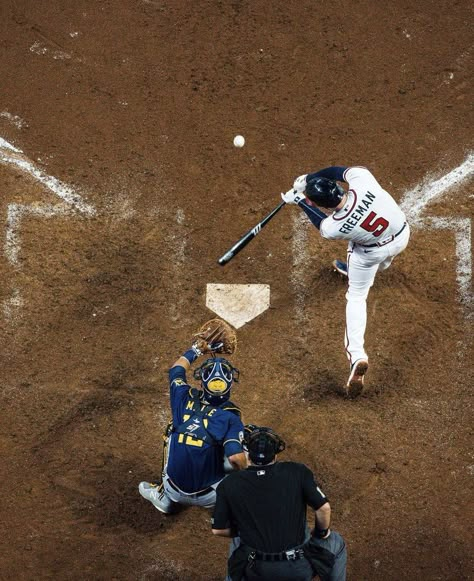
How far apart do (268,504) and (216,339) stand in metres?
1.71

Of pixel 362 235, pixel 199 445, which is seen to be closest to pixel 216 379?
pixel 199 445

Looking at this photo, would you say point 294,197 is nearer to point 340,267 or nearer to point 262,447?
point 340,267

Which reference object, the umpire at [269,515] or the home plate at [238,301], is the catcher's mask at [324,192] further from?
the umpire at [269,515]

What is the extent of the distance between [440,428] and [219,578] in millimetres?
2547

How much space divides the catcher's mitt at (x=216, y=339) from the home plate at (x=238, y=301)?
54.6 inches

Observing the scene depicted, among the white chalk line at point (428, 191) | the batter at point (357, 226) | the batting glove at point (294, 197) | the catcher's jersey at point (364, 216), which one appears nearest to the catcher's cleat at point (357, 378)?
the batter at point (357, 226)

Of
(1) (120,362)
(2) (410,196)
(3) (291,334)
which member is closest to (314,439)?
(3) (291,334)

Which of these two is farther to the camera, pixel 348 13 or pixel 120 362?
pixel 348 13

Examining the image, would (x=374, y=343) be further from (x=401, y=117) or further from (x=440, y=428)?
(x=401, y=117)

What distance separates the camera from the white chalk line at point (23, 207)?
9.73 meters

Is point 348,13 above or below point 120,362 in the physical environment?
above

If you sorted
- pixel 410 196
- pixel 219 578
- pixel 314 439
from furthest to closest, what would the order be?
pixel 410 196
pixel 314 439
pixel 219 578

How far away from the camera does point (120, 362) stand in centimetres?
918

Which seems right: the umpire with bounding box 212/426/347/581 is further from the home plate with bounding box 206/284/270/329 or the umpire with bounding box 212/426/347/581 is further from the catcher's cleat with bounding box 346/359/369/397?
the home plate with bounding box 206/284/270/329
